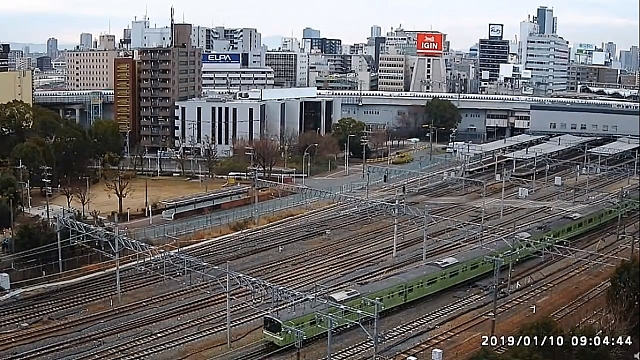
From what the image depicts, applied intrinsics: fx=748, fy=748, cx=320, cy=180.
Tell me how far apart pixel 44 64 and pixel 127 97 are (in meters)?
27.3

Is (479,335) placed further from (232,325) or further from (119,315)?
(119,315)

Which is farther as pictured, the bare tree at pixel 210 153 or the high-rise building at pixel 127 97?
the high-rise building at pixel 127 97

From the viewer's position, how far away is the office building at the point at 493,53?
32375mm

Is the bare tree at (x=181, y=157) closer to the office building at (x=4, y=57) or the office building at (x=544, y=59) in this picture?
the office building at (x=4, y=57)

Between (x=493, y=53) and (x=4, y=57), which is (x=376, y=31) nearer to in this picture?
(x=493, y=53)

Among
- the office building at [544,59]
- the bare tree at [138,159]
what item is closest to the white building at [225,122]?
the bare tree at [138,159]

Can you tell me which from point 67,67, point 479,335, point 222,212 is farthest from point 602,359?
point 67,67

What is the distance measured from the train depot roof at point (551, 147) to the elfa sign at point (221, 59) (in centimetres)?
1357

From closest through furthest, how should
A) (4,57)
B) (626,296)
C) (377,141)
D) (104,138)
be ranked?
1. (626,296)
2. (104,138)
3. (377,141)
4. (4,57)

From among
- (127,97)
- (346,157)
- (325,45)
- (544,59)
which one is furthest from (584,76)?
(127,97)

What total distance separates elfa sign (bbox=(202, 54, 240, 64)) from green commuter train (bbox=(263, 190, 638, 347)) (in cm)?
1791

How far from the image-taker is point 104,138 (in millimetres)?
11695

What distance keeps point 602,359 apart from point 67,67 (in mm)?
26299

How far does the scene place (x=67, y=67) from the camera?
2661 cm
